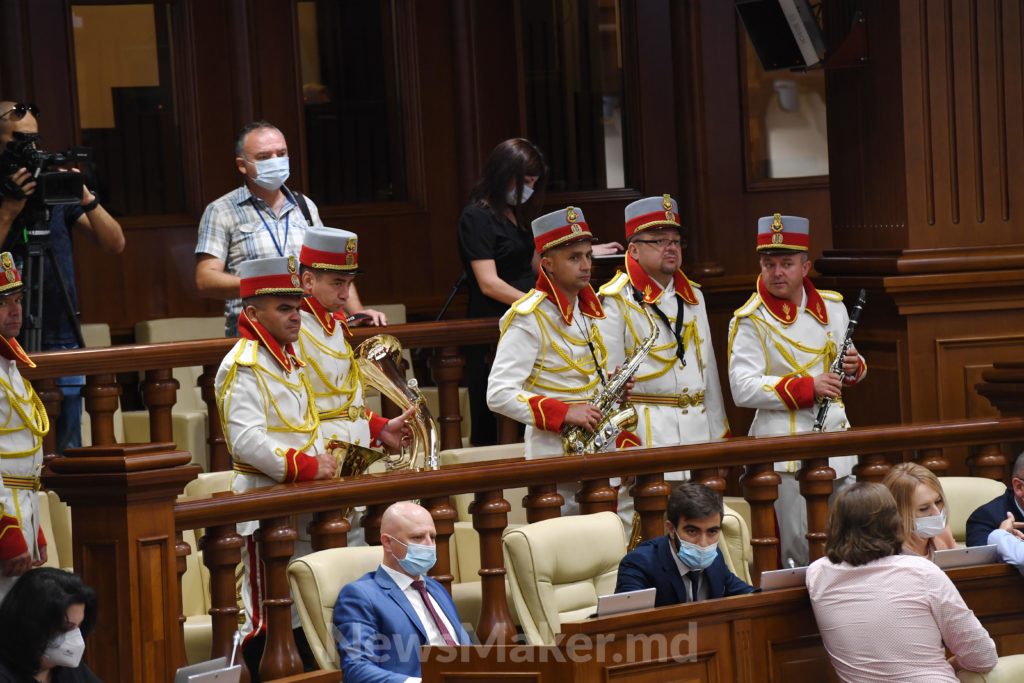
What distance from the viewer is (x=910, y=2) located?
21.4 ft

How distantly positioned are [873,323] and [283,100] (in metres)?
3.05

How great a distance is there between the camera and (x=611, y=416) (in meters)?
5.50

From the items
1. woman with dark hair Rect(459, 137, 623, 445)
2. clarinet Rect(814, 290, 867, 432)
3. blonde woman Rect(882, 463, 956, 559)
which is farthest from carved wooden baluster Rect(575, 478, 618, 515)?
woman with dark hair Rect(459, 137, 623, 445)

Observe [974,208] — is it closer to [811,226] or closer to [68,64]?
[811,226]

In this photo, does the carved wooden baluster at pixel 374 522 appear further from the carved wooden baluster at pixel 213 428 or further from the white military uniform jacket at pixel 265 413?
the carved wooden baluster at pixel 213 428

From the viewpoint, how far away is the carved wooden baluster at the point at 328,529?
453 cm

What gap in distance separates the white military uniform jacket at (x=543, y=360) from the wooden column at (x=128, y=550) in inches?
57.5

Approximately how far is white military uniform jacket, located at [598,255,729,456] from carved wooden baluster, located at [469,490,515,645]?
1.12 meters

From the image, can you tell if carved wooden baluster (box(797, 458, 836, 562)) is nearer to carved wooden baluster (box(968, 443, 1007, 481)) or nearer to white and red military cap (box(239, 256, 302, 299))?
carved wooden baluster (box(968, 443, 1007, 481))

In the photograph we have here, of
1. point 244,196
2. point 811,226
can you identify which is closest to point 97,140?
point 244,196

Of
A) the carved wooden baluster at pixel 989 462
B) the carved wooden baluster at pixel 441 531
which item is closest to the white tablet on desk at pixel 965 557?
the carved wooden baluster at pixel 989 462

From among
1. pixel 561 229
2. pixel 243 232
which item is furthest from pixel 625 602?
pixel 243 232

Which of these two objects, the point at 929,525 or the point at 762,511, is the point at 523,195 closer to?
the point at 762,511

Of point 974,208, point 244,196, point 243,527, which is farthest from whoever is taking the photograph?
point 974,208
